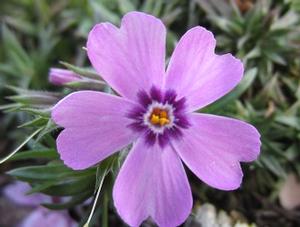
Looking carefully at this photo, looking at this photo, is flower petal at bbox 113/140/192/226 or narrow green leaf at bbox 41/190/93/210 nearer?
flower petal at bbox 113/140/192/226

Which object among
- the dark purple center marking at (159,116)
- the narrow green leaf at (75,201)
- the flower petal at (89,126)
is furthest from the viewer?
the narrow green leaf at (75,201)

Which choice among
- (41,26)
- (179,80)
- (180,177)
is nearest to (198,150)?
(180,177)

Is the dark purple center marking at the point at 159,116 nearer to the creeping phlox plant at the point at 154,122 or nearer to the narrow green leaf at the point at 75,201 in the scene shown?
the creeping phlox plant at the point at 154,122

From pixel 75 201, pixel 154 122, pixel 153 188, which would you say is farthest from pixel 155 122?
pixel 75 201

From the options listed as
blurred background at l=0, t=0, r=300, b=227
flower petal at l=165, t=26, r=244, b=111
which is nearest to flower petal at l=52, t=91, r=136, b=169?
flower petal at l=165, t=26, r=244, b=111

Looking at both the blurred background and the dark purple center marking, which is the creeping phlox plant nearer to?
the dark purple center marking

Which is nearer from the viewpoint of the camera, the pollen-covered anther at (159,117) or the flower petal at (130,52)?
the flower petal at (130,52)

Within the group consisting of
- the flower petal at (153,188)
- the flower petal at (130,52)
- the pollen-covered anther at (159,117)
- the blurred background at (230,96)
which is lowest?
the blurred background at (230,96)

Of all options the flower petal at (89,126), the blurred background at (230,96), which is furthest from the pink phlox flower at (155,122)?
the blurred background at (230,96)
